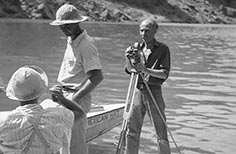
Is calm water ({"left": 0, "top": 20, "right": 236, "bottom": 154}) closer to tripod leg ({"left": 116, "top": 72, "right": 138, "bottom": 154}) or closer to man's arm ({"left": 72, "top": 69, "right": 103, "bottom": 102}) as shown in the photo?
tripod leg ({"left": 116, "top": 72, "right": 138, "bottom": 154})

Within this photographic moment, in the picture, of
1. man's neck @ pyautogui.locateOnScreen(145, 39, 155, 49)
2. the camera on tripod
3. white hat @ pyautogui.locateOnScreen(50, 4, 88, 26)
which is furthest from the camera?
man's neck @ pyautogui.locateOnScreen(145, 39, 155, 49)

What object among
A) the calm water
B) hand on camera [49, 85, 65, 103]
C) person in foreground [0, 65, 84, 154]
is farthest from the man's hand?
the calm water

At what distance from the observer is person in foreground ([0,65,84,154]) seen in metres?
4.04

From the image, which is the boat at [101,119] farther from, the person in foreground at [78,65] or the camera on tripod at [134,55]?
the person in foreground at [78,65]

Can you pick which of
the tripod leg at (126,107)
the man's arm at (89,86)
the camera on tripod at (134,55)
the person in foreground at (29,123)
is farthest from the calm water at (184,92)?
the person in foreground at (29,123)

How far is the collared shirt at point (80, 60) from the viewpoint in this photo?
5.56m

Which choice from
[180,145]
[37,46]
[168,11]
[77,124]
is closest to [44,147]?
[77,124]

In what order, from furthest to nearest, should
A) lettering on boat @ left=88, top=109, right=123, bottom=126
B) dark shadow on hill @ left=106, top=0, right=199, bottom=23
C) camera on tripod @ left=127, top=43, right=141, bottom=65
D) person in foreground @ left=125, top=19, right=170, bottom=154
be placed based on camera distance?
1. dark shadow on hill @ left=106, top=0, right=199, bottom=23
2. lettering on boat @ left=88, top=109, right=123, bottom=126
3. person in foreground @ left=125, top=19, right=170, bottom=154
4. camera on tripod @ left=127, top=43, right=141, bottom=65

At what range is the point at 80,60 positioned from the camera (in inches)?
222

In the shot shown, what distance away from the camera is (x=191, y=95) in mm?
15648

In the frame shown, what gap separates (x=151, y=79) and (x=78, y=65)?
4.66 ft

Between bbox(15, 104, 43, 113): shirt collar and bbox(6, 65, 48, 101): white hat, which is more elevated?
bbox(6, 65, 48, 101): white hat

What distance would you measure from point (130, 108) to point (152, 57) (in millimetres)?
754

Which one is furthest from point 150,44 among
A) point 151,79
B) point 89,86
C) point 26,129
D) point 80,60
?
point 26,129
